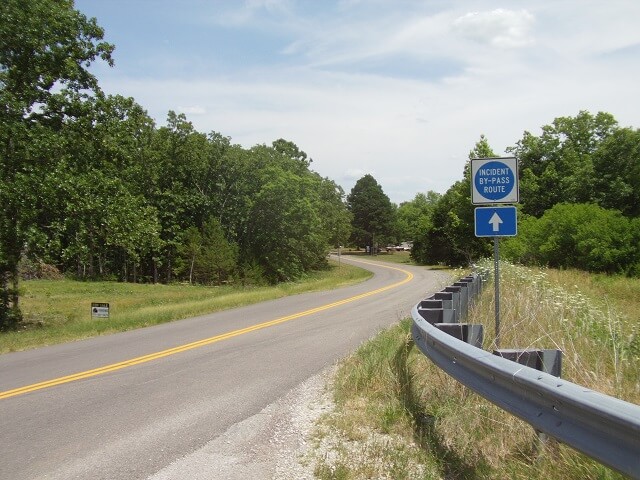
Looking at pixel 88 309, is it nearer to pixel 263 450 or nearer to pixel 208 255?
pixel 208 255

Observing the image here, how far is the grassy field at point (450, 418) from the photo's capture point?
171 inches

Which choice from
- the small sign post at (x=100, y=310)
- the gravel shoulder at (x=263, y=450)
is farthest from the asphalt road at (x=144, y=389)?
the small sign post at (x=100, y=310)

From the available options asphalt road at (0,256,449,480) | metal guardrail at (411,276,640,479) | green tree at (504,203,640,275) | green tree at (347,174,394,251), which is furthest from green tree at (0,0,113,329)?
green tree at (347,174,394,251)

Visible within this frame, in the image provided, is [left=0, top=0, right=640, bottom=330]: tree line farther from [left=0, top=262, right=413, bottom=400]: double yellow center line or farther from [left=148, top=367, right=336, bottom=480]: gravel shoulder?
[left=148, top=367, right=336, bottom=480]: gravel shoulder

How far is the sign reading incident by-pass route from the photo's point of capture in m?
8.55

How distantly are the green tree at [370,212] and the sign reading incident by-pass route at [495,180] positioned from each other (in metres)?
107

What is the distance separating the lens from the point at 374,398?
6750mm

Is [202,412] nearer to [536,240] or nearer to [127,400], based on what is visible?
[127,400]

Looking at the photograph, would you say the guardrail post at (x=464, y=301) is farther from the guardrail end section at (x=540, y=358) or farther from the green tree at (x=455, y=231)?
the green tree at (x=455, y=231)

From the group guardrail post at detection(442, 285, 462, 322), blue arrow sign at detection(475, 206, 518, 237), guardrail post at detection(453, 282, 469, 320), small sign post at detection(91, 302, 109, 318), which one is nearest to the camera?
blue arrow sign at detection(475, 206, 518, 237)

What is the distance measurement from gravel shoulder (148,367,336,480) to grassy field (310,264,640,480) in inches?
7.7

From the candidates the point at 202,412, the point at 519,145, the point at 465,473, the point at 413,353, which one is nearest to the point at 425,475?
the point at 465,473

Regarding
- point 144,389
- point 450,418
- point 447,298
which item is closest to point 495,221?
point 447,298

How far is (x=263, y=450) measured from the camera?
5.54 metres
